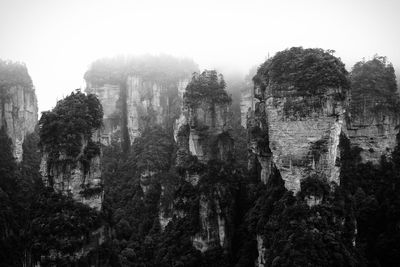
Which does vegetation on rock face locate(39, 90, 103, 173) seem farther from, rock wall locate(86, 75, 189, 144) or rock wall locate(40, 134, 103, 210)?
rock wall locate(86, 75, 189, 144)

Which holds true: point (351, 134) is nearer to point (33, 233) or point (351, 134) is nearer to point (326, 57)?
point (326, 57)

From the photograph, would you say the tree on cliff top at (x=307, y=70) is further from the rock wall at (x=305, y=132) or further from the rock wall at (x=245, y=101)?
the rock wall at (x=245, y=101)

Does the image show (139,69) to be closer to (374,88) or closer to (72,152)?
(374,88)

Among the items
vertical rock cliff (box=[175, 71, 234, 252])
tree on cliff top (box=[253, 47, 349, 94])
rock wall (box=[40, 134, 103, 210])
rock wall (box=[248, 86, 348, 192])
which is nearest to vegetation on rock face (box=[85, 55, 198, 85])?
vertical rock cliff (box=[175, 71, 234, 252])

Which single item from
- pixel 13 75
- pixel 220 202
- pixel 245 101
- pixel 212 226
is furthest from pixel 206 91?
pixel 245 101

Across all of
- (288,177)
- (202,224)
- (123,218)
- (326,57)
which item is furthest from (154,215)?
(326,57)

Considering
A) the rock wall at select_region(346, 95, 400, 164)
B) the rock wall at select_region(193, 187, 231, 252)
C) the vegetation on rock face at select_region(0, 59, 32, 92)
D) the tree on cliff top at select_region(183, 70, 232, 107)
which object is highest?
the vegetation on rock face at select_region(0, 59, 32, 92)
